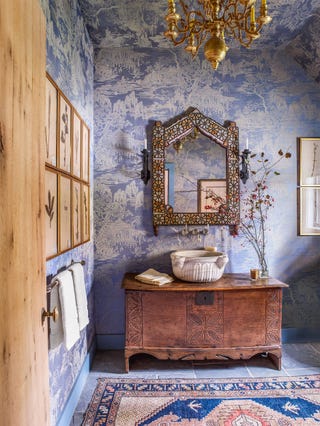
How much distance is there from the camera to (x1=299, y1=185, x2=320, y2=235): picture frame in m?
2.85

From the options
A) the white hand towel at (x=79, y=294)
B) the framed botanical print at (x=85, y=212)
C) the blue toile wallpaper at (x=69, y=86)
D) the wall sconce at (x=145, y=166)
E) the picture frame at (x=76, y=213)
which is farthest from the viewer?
the wall sconce at (x=145, y=166)

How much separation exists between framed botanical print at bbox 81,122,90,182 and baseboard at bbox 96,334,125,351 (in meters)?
1.42

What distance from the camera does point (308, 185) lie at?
9.38ft

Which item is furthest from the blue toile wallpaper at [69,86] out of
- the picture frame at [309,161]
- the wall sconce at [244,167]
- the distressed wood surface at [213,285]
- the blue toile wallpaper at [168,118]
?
the picture frame at [309,161]

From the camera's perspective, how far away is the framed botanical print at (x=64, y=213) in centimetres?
170

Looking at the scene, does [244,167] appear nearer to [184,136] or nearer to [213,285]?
[184,136]

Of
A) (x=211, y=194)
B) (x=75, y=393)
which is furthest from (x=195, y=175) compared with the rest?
(x=75, y=393)

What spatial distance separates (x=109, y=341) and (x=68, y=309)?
136 centimetres

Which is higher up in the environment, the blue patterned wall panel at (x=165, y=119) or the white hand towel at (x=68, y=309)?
the blue patterned wall panel at (x=165, y=119)

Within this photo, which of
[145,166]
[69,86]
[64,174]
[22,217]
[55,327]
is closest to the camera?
[22,217]

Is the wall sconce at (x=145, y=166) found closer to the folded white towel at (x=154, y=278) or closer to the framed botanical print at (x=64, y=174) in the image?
the framed botanical print at (x=64, y=174)

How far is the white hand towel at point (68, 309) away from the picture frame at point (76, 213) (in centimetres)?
35

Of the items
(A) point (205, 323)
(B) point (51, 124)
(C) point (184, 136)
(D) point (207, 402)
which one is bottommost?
(D) point (207, 402)

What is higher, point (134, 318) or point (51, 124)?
point (51, 124)
